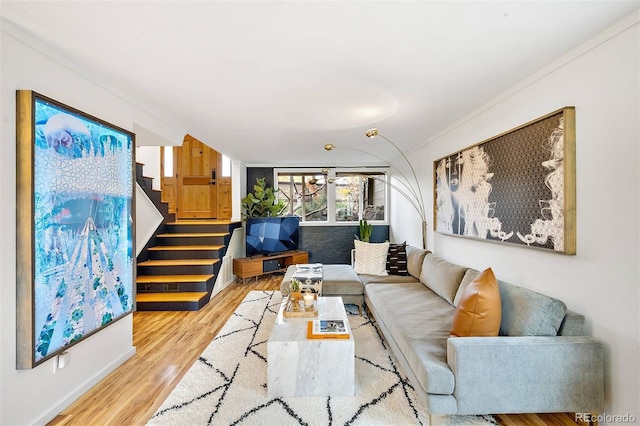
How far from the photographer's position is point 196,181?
20.2 feet

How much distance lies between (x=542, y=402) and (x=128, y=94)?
3.69m

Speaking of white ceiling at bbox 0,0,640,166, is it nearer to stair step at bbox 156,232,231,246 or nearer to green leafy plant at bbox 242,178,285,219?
stair step at bbox 156,232,231,246

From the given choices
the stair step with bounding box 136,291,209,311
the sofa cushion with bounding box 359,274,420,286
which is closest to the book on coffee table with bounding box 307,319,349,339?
the sofa cushion with bounding box 359,274,420,286

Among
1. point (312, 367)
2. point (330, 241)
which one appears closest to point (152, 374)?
point (312, 367)

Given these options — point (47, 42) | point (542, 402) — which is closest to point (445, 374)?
point (542, 402)

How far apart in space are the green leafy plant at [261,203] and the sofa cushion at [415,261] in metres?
2.79

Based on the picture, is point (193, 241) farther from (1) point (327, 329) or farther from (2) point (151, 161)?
(1) point (327, 329)

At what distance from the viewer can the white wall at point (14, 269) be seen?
151 cm

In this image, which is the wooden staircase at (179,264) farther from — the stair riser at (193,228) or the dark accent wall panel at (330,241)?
the dark accent wall panel at (330,241)

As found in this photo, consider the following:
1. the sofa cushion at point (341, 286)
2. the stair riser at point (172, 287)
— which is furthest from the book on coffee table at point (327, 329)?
the stair riser at point (172, 287)

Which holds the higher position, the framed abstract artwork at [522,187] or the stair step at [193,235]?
the framed abstract artwork at [522,187]

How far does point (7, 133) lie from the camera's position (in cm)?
152

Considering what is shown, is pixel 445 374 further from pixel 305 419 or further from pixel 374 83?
pixel 374 83

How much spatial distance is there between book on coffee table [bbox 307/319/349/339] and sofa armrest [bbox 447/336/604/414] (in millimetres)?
759
